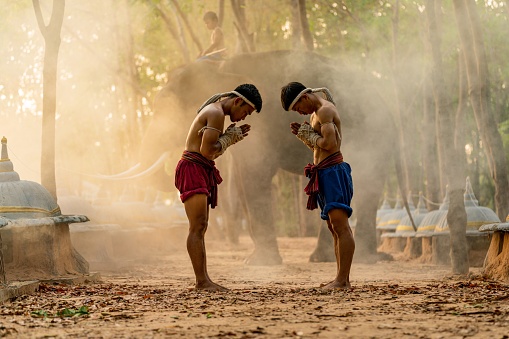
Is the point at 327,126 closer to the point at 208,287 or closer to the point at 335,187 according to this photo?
the point at 335,187

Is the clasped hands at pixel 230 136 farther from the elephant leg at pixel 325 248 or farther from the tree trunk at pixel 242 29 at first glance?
the tree trunk at pixel 242 29

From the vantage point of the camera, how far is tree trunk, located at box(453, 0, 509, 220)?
1411 centimetres

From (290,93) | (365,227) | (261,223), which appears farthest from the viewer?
(365,227)

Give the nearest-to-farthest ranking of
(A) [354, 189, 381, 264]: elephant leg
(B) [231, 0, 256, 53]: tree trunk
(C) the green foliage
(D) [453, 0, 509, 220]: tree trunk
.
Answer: (D) [453, 0, 509, 220]: tree trunk < (A) [354, 189, 381, 264]: elephant leg < (B) [231, 0, 256, 53]: tree trunk < (C) the green foliage

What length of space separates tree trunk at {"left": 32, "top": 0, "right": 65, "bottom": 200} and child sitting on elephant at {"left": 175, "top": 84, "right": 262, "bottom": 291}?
12.3 ft

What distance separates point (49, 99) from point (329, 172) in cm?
482

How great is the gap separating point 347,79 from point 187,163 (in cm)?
768

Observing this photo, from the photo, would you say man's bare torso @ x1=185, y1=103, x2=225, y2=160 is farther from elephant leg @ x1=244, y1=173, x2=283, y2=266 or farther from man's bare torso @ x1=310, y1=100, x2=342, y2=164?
elephant leg @ x1=244, y1=173, x2=283, y2=266

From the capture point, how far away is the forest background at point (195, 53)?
80.3 feet

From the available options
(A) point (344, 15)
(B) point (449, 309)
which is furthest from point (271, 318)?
(A) point (344, 15)

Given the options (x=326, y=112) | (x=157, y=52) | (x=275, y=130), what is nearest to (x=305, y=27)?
(x=275, y=130)

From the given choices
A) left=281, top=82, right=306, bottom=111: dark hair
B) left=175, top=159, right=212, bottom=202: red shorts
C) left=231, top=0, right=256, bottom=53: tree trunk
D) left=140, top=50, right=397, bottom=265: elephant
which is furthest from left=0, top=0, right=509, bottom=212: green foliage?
left=281, top=82, right=306, bottom=111: dark hair

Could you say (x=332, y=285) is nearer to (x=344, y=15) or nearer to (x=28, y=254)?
(x=28, y=254)

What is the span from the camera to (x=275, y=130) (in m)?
15.8
